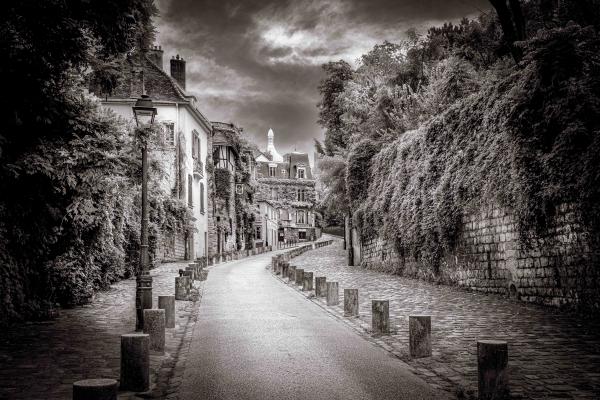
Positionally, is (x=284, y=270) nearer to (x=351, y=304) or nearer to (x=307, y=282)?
(x=307, y=282)

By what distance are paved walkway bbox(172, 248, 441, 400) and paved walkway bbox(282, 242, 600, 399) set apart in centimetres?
44

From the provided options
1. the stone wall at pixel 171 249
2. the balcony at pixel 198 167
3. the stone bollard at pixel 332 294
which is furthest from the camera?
the balcony at pixel 198 167

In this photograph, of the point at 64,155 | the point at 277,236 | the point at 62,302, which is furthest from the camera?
the point at 277,236

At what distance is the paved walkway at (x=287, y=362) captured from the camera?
565 cm

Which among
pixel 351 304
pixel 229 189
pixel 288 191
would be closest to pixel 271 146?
pixel 288 191

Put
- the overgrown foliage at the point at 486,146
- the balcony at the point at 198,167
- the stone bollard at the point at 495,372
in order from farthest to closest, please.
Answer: the balcony at the point at 198,167 → the overgrown foliage at the point at 486,146 → the stone bollard at the point at 495,372

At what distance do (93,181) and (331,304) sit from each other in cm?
608

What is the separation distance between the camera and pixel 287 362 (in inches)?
275

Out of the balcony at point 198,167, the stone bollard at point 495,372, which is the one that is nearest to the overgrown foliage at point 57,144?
the stone bollard at point 495,372

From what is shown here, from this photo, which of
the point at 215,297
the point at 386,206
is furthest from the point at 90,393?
the point at 386,206

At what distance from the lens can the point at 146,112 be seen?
10062 mm

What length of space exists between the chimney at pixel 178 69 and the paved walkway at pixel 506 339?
27.6m

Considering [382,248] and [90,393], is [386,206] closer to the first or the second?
[382,248]

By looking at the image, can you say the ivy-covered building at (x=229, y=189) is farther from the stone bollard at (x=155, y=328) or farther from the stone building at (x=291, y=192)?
the stone bollard at (x=155, y=328)
